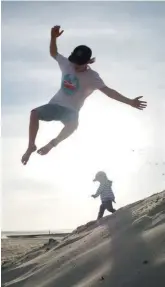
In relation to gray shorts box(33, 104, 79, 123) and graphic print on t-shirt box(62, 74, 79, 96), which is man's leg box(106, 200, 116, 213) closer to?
gray shorts box(33, 104, 79, 123)

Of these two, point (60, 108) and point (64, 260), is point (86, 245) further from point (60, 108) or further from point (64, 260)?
point (60, 108)

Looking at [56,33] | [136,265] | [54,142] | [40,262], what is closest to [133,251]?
[136,265]

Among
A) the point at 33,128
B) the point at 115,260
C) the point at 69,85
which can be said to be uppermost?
the point at 69,85

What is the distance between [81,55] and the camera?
17.3ft

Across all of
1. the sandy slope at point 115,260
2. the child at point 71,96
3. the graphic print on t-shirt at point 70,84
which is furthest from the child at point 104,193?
the graphic print on t-shirt at point 70,84

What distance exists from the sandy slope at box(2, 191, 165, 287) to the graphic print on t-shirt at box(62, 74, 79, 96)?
185 cm

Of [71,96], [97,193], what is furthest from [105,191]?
[71,96]

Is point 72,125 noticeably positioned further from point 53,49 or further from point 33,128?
point 53,49

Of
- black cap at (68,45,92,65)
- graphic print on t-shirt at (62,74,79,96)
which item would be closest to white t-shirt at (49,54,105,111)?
graphic print on t-shirt at (62,74,79,96)

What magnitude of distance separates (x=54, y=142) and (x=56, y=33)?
1.35 metres

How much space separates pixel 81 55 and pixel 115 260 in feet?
7.77

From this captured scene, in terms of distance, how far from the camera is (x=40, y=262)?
255 inches

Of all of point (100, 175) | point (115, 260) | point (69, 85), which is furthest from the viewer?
point (100, 175)

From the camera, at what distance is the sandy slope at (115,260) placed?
14.0ft
